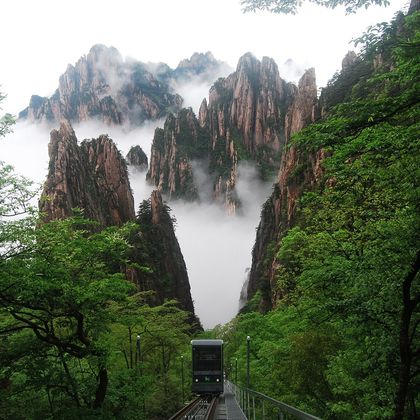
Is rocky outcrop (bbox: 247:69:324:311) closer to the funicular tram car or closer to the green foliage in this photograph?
the funicular tram car

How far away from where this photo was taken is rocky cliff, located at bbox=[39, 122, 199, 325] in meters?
75.4

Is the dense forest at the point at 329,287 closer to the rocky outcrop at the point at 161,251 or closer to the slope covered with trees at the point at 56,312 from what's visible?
the slope covered with trees at the point at 56,312

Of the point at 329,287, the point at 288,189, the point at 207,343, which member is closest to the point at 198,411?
the point at 207,343

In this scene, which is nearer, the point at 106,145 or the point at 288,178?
the point at 288,178

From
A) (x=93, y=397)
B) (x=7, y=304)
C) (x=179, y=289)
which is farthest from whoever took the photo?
(x=179, y=289)

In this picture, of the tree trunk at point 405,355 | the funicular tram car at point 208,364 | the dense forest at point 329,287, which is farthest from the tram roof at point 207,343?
the tree trunk at point 405,355

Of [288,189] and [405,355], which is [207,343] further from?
[288,189]

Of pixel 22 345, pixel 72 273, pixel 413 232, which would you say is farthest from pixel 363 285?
pixel 22 345

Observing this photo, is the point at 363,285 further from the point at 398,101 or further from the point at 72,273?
the point at 72,273

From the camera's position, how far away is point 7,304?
37.7 feet

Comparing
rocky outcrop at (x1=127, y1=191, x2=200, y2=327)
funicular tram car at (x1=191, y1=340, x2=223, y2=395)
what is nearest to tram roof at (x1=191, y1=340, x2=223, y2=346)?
funicular tram car at (x1=191, y1=340, x2=223, y2=395)

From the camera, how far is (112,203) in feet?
311

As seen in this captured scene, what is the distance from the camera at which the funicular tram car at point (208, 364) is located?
2970 cm

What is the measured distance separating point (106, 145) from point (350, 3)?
97307 mm
